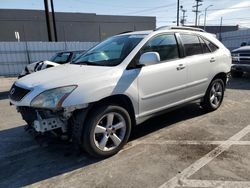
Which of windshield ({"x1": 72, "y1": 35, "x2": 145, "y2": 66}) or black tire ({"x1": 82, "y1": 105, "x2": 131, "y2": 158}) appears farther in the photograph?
windshield ({"x1": 72, "y1": 35, "x2": 145, "y2": 66})

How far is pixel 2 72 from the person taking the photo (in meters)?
15.2

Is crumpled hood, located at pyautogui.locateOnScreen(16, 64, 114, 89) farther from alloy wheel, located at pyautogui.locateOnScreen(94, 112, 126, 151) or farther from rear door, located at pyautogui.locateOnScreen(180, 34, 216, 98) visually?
rear door, located at pyautogui.locateOnScreen(180, 34, 216, 98)

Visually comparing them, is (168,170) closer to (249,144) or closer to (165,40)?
(249,144)

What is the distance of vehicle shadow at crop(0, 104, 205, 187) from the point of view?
3.39m

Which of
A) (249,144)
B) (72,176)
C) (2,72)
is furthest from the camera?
(2,72)

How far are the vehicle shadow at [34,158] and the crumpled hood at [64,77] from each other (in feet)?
3.37

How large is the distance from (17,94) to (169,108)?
2.52 m

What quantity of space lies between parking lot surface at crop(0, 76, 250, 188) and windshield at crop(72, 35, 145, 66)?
1.39 metres

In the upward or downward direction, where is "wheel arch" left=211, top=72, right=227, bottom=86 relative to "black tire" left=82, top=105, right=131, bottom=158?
upward

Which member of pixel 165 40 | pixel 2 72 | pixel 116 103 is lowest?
pixel 2 72

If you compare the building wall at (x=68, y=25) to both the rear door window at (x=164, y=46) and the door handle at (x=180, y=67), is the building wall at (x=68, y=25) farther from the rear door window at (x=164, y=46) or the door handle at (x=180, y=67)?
the door handle at (x=180, y=67)

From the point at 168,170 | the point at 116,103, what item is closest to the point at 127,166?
the point at 168,170

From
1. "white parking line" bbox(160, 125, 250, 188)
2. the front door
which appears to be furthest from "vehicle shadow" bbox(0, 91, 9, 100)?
"white parking line" bbox(160, 125, 250, 188)

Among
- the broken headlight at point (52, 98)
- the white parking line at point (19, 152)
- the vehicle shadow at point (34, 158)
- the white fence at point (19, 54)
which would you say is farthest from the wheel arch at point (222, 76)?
the white fence at point (19, 54)
